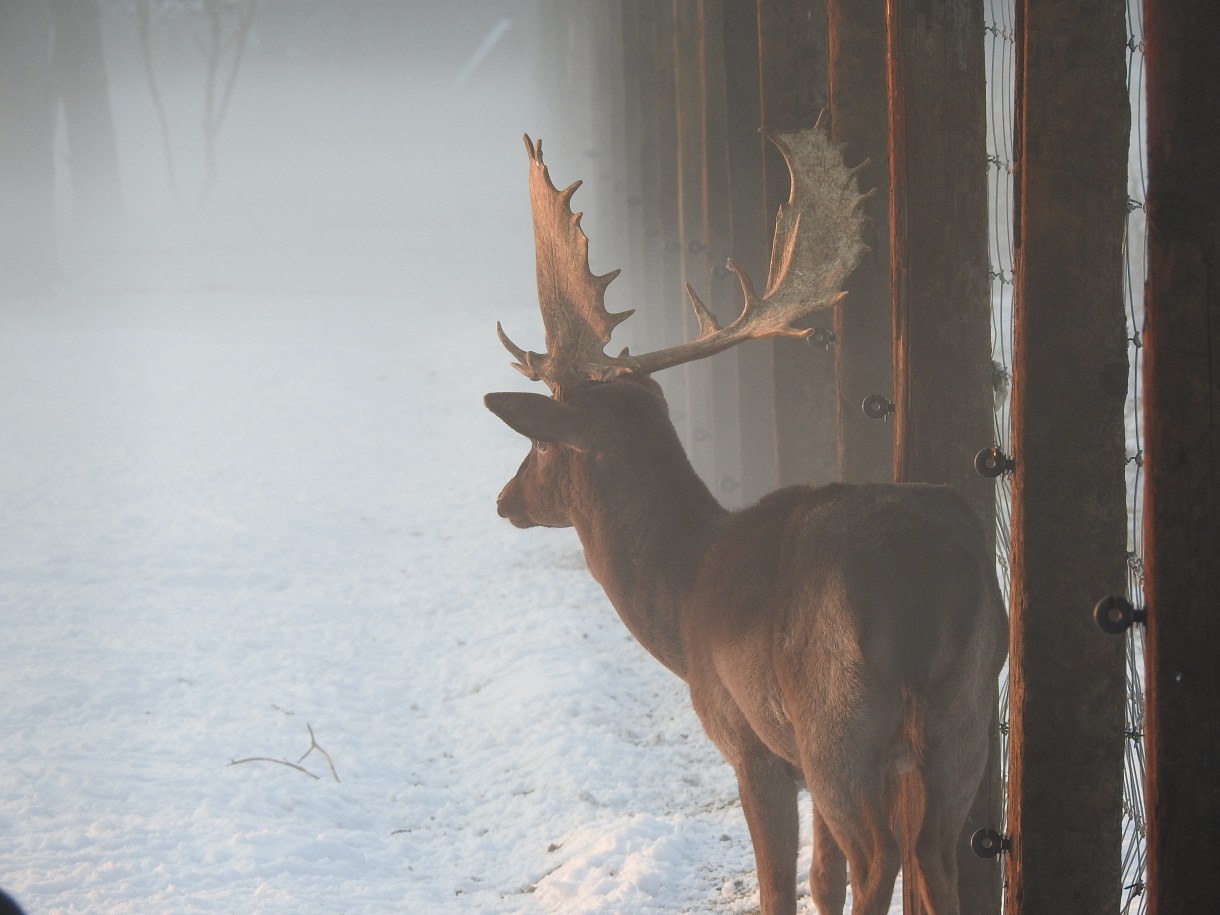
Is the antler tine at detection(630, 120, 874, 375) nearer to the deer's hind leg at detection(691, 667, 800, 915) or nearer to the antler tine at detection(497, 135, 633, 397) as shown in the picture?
the antler tine at detection(497, 135, 633, 397)

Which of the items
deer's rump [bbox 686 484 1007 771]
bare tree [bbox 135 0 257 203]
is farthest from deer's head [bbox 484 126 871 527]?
bare tree [bbox 135 0 257 203]

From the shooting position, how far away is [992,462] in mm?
3061

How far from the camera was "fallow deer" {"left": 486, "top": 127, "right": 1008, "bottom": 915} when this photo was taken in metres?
3.05

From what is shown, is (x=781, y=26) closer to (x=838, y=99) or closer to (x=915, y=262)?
(x=838, y=99)

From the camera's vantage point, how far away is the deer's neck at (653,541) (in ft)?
13.6

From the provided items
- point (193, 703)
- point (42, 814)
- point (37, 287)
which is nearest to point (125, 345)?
point (37, 287)

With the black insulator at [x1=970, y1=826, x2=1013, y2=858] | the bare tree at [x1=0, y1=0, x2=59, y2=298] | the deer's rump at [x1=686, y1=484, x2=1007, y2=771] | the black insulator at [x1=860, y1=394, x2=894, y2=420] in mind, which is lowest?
the black insulator at [x1=970, y1=826, x2=1013, y2=858]

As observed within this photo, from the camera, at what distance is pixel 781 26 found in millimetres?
5227

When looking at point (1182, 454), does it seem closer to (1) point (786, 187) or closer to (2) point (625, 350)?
(2) point (625, 350)

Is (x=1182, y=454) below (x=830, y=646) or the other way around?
the other way around

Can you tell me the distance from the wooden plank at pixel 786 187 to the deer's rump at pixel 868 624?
81.6 inches

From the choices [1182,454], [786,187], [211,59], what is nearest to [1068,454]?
[1182,454]

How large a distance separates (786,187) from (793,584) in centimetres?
269

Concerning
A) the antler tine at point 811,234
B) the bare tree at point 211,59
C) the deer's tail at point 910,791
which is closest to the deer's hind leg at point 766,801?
the deer's tail at point 910,791
